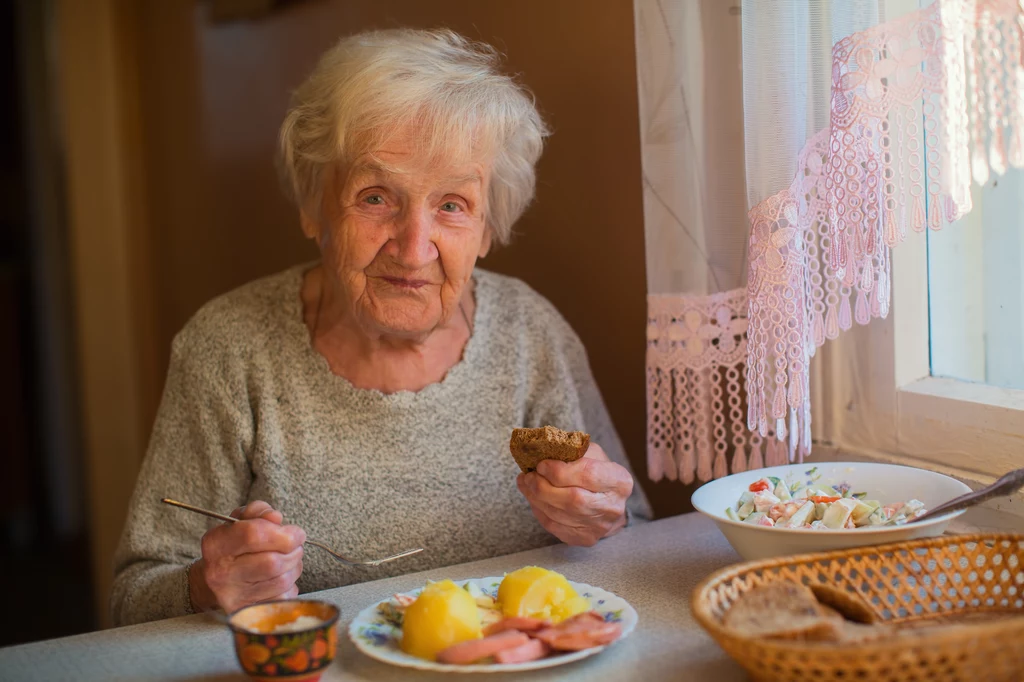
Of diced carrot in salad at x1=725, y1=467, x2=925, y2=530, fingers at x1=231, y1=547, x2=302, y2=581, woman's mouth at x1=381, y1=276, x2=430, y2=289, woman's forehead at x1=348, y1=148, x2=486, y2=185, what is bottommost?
fingers at x1=231, y1=547, x2=302, y2=581

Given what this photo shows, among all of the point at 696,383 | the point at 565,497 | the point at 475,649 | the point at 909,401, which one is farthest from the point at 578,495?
the point at 909,401

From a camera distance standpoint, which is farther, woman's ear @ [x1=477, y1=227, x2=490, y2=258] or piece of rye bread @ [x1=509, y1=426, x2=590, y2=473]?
woman's ear @ [x1=477, y1=227, x2=490, y2=258]

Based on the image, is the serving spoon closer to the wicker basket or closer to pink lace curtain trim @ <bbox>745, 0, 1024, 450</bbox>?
the wicker basket

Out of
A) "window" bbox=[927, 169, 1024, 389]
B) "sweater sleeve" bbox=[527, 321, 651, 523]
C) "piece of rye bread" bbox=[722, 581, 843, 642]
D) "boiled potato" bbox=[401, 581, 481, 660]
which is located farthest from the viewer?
"sweater sleeve" bbox=[527, 321, 651, 523]

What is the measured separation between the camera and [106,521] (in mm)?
3174

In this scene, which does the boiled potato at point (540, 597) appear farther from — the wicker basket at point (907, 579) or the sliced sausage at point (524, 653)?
the wicker basket at point (907, 579)

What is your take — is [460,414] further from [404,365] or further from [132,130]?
[132,130]

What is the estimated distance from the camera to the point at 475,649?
34.5 inches

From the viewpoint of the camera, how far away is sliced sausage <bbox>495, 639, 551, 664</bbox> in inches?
34.4

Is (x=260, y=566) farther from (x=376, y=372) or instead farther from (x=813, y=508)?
(x=813, y=508)

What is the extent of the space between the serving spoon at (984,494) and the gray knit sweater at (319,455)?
566 mm

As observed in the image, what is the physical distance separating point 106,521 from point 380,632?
2.53 metres

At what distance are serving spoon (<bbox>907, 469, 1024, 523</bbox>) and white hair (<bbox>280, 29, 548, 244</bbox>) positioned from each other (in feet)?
2.47

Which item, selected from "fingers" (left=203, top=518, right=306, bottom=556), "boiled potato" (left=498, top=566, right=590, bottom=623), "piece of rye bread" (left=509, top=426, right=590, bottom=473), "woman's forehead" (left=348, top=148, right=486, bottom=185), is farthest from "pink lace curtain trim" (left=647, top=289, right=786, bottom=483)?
"fingers" (left=203, top=518, right=306, bottom=556)
